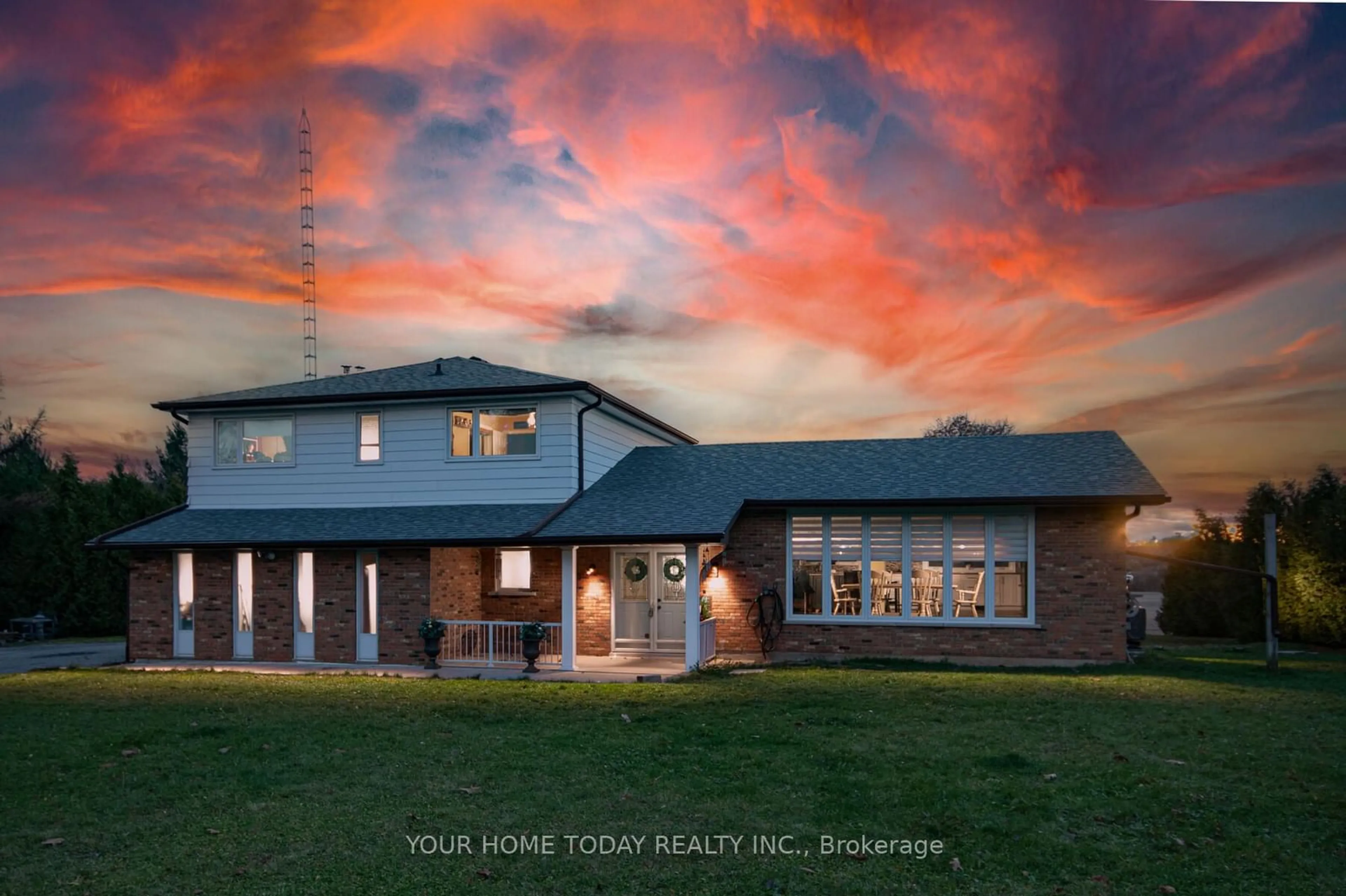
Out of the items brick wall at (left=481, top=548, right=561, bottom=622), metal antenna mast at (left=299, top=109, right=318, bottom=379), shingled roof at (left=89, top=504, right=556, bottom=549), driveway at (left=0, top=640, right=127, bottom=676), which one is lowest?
driveway at (left=0, top=640, right=127, bottom=676)

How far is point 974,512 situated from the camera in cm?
1522

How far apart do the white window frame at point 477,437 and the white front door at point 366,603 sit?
2.30m

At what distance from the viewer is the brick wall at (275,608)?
1616 cm

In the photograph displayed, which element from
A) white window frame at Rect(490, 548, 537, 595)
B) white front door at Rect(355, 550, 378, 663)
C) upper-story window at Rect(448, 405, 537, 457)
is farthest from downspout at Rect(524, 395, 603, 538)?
white front door at Rect(355, 550, 378, 663)

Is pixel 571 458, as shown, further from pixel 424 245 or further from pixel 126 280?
pixel 126 280

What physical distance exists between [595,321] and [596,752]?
612 inches

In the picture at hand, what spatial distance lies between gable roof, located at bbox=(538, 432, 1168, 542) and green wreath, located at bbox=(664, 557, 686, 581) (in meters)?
1.18

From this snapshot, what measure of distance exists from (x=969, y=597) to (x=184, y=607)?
14.4m

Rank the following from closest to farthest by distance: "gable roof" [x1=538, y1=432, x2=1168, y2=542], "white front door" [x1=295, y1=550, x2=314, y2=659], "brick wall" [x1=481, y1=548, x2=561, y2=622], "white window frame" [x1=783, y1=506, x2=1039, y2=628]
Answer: "gable roof" [x1=538, y1=432, x2=1168, y2=542] → "white window frame" [x1=783, y1=506, x2=1039, y2=628] → "white front door" [x1=295, y1=550, x2=314, y2=659] → "brick wall" [x1=481, y1=548, x2=561, y2=622]

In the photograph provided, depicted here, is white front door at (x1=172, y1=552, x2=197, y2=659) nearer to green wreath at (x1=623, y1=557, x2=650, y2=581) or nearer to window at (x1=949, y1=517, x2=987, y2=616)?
green wreath at (x1=623, y1=557, x2=650, y2=581)

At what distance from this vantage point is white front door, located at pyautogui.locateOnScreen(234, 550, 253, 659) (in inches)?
645

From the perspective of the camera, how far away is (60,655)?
63.2ft

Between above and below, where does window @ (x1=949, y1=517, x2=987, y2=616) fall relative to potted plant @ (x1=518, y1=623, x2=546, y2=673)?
above

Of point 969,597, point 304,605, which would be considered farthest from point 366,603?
point 969,597
